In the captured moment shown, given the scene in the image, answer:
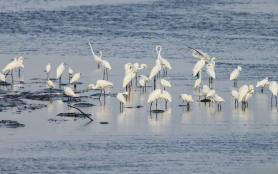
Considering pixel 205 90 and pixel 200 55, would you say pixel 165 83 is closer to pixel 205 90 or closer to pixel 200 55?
pixel 205 90

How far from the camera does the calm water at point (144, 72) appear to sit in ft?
61.4

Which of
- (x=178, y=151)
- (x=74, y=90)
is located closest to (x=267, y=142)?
(x=178, y=151)

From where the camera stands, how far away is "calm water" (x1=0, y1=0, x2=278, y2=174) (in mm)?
18719

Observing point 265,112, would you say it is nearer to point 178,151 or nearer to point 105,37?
point 178,151

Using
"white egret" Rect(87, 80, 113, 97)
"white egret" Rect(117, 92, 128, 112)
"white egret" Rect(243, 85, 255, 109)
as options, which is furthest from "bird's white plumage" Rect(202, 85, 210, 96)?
"white egret" Rect(87, 80, 113, 97)

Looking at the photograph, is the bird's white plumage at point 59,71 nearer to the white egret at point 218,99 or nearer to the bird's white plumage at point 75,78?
the bird's white plumage at point 75,78

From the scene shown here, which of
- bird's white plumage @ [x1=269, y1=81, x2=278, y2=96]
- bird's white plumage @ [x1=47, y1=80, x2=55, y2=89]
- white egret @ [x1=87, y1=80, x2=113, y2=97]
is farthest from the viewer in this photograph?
bird's white plumage @ [x1=47, y1=80, x2=55, y2=89]

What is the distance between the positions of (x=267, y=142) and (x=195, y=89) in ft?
19.0

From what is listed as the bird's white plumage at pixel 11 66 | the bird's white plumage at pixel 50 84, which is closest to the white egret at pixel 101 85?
the bird's white plumage at pixel 50 84

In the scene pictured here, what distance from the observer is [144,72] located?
94.2ft

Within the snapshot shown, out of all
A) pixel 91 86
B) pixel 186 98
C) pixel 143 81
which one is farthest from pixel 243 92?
pixel 91 86

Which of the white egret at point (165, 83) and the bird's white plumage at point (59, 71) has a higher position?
the bird's white plumage at point (59, 71)

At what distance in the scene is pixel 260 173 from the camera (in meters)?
16.7

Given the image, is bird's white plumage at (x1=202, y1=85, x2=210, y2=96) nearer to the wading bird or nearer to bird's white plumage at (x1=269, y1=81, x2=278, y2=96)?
bird's white plumage at (x1=269, y1=81, x2=278, y2=96)
